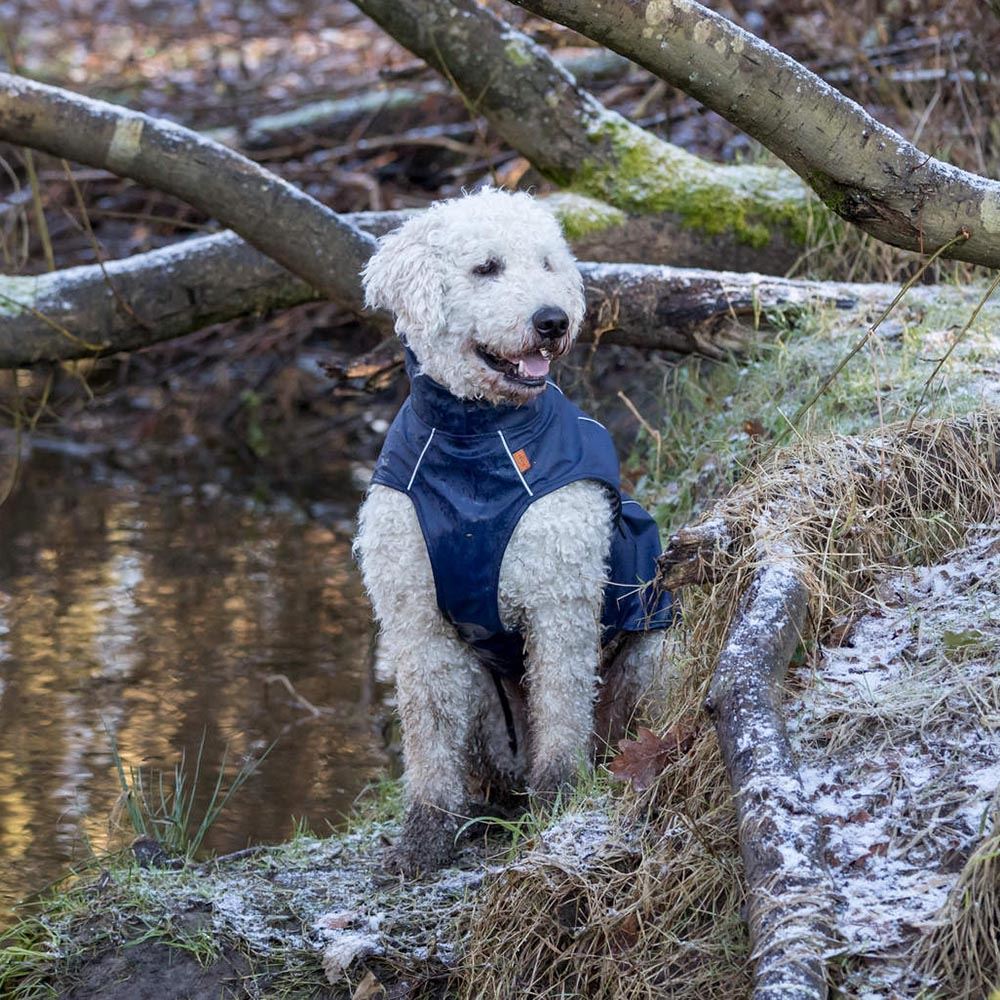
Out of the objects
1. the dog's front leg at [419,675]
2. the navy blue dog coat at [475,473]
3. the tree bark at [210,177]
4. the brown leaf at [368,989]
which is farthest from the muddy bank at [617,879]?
the tree bark at [210,177]

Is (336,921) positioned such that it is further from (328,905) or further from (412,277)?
(412,277)

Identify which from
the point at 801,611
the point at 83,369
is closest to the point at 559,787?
the point at 801,611

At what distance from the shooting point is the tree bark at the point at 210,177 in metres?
5.16

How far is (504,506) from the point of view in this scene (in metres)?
3.52

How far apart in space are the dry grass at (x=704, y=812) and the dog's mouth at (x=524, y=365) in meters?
0.57

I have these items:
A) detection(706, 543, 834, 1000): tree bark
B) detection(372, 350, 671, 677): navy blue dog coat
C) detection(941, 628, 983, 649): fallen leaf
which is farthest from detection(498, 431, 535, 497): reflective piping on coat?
detection(941, 628, 983, 649): fallen leaf

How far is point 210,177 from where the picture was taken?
17.0ft

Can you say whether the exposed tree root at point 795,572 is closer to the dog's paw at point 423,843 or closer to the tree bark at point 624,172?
the dog's paw at point 423,843

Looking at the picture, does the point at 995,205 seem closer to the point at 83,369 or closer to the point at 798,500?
the point at 798,500

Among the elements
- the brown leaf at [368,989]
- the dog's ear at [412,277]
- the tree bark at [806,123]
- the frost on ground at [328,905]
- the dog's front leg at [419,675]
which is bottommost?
the frost on ground at [328,905]

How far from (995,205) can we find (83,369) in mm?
4675

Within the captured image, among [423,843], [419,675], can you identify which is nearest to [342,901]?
[423,843]

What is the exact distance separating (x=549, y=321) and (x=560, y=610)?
74 centimetres

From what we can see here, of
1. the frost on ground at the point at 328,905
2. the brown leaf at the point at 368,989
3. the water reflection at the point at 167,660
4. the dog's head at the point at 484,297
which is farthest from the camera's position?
the water reflection at the point at 167,660
